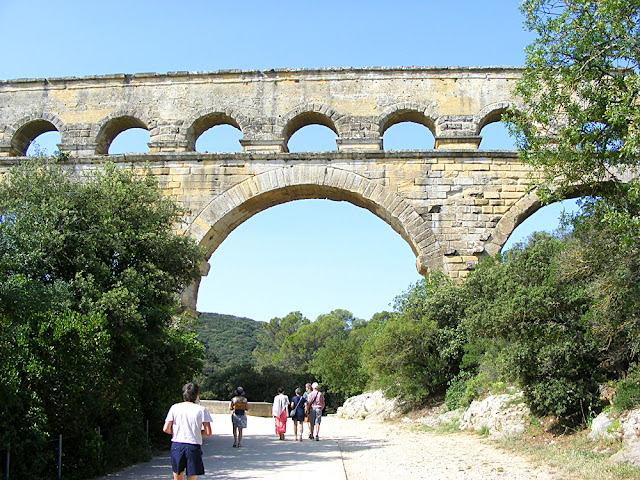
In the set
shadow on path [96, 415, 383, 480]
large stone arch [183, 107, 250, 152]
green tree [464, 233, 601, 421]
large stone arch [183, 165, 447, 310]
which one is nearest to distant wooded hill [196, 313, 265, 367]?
large stone arch [183, 107, 250, 152]

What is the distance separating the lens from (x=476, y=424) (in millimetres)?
10508

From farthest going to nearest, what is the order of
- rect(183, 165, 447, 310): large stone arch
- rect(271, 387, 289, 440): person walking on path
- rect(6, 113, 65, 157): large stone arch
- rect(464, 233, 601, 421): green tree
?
rect(6, 113, 65, 157): large stone arch, rect(183, 165, 447, 310): large stone arch, rect(271, 387, 289, 440): person walking on path, rect(464, 233, 601, 421): green tree

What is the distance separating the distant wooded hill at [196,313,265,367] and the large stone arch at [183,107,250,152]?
1352 inches

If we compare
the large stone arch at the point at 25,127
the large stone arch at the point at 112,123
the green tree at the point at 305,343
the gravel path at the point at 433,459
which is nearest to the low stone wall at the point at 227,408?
the large stone arch at the point at 112,123

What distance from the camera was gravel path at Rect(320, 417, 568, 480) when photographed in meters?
6.61

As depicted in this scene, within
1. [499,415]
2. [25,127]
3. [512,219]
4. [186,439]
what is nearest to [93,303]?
[186,439]

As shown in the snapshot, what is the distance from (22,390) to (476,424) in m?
7.48

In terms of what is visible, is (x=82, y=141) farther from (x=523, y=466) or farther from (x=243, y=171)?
(x=523, y=466)

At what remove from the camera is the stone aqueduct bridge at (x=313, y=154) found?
1317cm

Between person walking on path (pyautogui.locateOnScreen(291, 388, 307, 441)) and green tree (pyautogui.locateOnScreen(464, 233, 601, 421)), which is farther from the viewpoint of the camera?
person walking on path (pyautogui.locateOnScreen(291, 388, 307, 441))

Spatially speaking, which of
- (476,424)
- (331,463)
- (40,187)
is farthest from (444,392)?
(40,187)

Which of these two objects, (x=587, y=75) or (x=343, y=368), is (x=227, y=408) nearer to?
(x=343, y=368)

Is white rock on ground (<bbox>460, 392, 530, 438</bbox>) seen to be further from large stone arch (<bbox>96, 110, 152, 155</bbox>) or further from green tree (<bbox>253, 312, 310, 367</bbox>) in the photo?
green tree (<bbox>253, 312, 310, 367</bbox>)

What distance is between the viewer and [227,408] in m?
22.6
